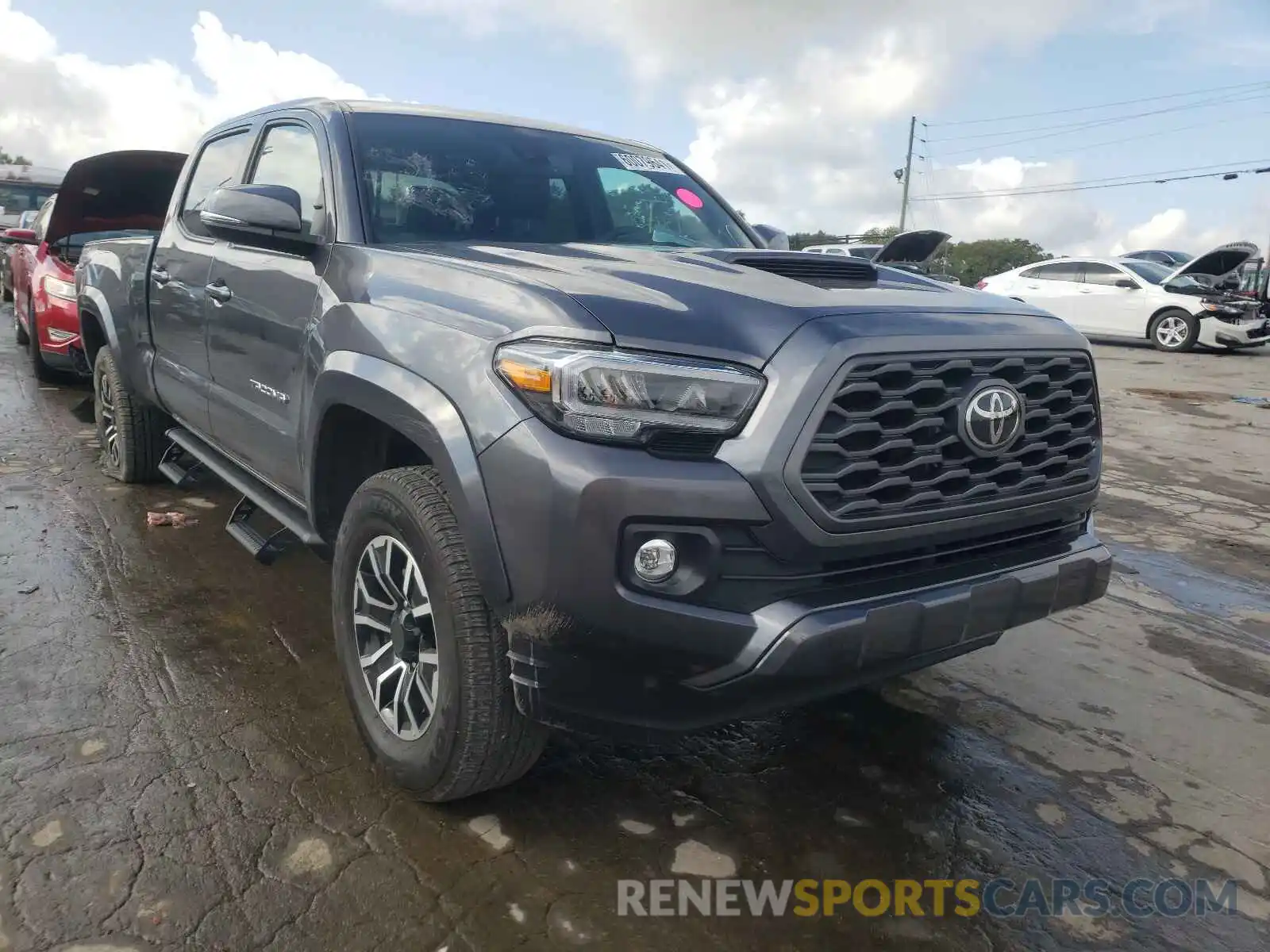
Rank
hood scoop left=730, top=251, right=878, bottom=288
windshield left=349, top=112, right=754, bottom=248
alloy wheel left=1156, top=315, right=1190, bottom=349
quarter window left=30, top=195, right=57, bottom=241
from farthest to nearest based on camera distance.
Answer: alloy wheel left=1156, top=315, right=1190, bottom=349 < quarter window left=30, top=195, right=57, bottom=241 < windshield left=349, top=112, right=754, bottom=248 < hood scoop left=730, top=251, right=878, bottom=288

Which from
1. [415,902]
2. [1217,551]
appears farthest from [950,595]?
[1217,551]

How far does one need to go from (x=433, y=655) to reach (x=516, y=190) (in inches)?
69.3

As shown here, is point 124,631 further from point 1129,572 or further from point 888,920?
point 1129,572

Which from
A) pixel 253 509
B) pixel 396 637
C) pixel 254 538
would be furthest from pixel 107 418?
pixel 396 637

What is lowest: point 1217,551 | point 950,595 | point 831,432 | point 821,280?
point 1217,551

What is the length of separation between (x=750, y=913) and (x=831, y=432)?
3.64 ft

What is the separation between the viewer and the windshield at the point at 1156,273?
52.9 ft

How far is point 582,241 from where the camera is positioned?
10.9 ft

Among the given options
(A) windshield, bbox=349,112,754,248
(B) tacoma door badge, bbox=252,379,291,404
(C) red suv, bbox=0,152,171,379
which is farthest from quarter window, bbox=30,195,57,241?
(A) windshield, bbox=349,112,754,248

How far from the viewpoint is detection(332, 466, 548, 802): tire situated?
2234 millimetres

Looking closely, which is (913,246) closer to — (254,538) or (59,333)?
(254,538)

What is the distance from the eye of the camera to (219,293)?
12.1 feet

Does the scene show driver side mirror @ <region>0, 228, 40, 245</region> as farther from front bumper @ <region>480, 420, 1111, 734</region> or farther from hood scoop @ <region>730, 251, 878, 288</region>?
front bumper @ <region>480, 420, 1111, 734</region>

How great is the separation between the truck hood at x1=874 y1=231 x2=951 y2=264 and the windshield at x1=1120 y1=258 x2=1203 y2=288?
14.4 meters
